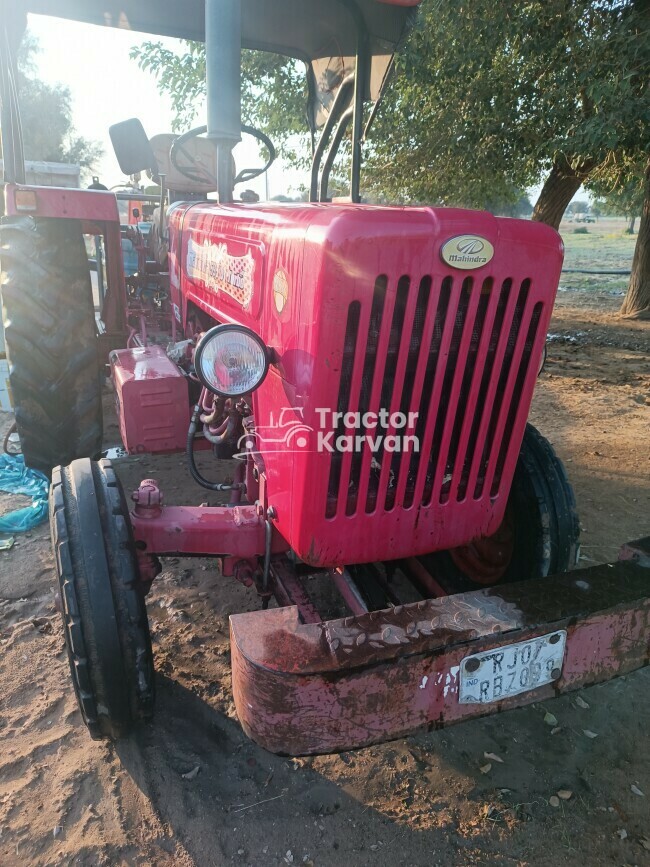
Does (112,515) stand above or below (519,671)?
above

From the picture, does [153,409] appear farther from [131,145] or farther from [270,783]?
[270,783]

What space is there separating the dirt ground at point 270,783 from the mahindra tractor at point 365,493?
25 centimetres

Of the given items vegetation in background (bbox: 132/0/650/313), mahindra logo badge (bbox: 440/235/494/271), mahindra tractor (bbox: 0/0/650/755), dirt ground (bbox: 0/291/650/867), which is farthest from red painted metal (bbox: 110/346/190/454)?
vegetation in background (bbox: 132/0/650/313)

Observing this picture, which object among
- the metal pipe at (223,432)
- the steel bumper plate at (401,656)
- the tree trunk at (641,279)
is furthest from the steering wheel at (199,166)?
the tree trunk at (641,279)

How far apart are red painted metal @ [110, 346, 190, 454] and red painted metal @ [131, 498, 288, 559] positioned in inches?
31.6

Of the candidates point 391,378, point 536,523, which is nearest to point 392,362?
point 391,378

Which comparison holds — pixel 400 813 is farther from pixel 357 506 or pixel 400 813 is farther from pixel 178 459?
pixel 178 459

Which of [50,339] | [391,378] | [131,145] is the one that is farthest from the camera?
[50,339]

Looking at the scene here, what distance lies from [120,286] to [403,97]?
5.57 meters

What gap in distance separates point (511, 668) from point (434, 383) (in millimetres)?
739

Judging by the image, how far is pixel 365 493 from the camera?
5.57 ft

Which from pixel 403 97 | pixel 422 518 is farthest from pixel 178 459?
pixel 403 97

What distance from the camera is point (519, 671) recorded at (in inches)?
59.6

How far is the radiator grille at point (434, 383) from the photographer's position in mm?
1532
